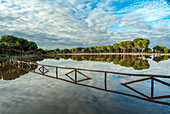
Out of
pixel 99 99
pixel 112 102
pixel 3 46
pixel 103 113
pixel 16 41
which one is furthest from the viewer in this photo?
pixel 16 41

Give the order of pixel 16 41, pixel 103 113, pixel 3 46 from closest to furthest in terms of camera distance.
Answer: pixel 103 113 < pixel 3 46 < pixel 16 41

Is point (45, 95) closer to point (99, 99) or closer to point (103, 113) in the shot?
point (99, 99)

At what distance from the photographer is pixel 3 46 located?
71.1 meters

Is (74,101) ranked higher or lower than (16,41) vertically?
lower

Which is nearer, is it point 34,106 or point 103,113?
point 103,113

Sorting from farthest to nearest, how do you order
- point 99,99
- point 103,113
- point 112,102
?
point 99,99
point 112,102
point 103,113

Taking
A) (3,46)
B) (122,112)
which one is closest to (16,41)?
(3,46)

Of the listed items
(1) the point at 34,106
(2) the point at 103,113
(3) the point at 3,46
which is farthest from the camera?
(3) the point at 3,46

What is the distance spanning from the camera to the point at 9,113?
592cm

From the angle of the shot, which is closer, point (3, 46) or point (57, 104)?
point (57, 104)

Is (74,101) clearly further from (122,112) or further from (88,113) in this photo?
(122,112)

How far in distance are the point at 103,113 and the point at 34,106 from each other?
4.41 meters

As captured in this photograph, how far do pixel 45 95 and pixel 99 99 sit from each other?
442 centimetres

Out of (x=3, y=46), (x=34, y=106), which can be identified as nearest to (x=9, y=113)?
(x=34, y=106)
